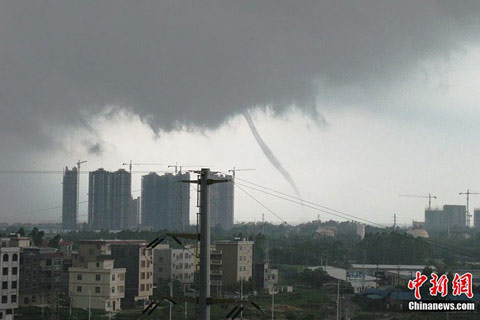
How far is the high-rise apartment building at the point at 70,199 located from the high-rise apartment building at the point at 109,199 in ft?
14.8

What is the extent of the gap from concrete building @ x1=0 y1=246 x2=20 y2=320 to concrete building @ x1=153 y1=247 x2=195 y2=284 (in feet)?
36.5

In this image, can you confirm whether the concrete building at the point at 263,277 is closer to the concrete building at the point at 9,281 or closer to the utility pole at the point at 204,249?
the concrete building at the point at 9,281

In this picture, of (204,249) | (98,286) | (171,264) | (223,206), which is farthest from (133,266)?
(223,206)

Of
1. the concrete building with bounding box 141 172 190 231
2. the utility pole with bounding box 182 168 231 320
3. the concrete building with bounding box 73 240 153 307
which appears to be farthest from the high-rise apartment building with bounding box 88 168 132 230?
the utility pole with bounding box 182 168 231 320

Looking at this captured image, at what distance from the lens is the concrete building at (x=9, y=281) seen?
23891 millimetres

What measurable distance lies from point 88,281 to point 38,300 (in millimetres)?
3371

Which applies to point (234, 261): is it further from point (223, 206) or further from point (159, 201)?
Answer: point (223, 206)

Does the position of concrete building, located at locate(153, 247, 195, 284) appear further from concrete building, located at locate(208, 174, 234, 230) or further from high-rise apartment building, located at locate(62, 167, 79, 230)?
high-rise apartment building, located at locate(62, 167, 79, 230)

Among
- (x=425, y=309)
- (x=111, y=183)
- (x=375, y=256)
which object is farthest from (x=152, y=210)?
(x=425, y=309)

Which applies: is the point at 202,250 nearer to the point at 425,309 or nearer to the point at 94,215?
the point at 425,309

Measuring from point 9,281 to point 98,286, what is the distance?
3716mm

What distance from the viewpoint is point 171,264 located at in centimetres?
3612

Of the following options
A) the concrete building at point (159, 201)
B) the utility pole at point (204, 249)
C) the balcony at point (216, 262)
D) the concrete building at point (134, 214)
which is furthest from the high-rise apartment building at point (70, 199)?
the utility pole at point (204, 249)

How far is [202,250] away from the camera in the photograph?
5453 mm
